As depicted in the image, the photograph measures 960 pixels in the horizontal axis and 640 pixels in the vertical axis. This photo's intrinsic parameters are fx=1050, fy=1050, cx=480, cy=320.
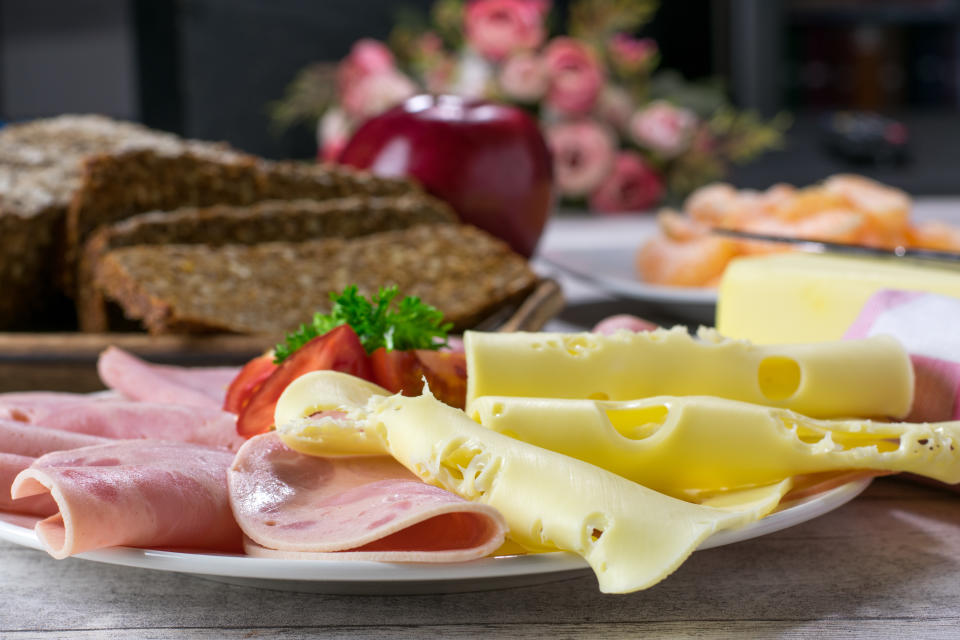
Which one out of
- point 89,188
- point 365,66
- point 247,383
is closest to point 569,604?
point 247,383

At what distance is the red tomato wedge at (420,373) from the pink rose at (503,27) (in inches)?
84.5

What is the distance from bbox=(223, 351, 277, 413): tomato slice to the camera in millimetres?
766

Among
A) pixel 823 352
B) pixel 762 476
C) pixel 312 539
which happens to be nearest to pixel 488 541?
pixel 312 539

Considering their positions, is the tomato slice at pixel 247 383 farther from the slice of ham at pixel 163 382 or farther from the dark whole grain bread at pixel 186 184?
the dark whole grain bread at pixel 186 184

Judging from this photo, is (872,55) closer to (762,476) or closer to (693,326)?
(693,326)

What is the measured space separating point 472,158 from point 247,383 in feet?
3.01

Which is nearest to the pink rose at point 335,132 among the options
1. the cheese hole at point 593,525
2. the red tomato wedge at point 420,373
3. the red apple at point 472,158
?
the red apple at point 472,158

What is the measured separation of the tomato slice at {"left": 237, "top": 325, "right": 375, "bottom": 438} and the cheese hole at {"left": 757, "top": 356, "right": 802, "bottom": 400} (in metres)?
0.28

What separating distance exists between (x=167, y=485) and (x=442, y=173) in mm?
1118

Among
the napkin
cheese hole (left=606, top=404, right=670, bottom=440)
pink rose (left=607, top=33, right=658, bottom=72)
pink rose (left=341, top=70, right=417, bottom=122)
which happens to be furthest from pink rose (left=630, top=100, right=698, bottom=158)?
cheese hole (left=606, top=404, right=670, bottom=440)

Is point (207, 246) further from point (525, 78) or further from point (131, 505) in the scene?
point (525, 78)

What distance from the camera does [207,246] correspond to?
1268 millimetres

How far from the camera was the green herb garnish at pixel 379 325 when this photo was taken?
758 mm

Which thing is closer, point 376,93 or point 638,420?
point 638,420
